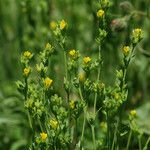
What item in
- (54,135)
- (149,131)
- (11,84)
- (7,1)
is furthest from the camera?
(7,1)

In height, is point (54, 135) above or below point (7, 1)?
below

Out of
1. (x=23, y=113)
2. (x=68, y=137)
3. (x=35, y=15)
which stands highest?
(x=35, y=15)

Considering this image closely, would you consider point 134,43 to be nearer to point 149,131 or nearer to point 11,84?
point 149,131

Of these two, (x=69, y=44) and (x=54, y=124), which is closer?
(x=54, y=124)

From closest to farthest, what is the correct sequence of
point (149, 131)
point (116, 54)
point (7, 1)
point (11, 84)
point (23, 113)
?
point (149, 131) < point (23, 113) < point (116, 54) < point (11, 84) < point (7, 1)

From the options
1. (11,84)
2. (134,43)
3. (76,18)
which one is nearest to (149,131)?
(134,43)

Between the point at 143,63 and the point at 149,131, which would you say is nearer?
the point at 149,131

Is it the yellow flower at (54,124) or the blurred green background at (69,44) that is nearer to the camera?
the yellow flower at (54,124)

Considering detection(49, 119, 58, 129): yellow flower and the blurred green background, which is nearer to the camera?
detection(49, 119, 58, 129): yellow flower
